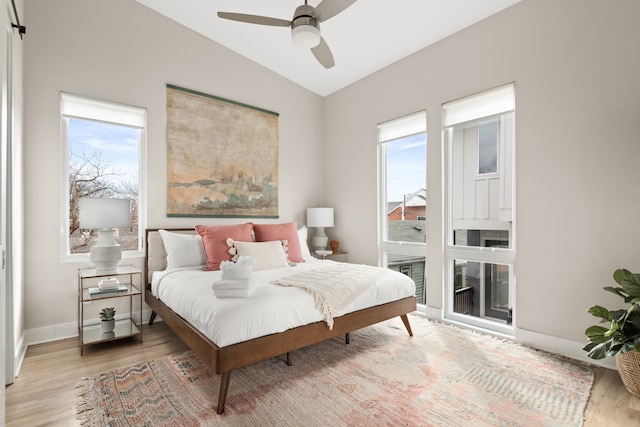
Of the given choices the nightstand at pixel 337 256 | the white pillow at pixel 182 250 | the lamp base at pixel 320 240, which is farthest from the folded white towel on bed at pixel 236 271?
the lamp base at pixel 320 240

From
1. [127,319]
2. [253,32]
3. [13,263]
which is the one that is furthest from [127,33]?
[127,319]

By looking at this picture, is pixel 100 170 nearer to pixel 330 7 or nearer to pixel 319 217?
pixel 319 217

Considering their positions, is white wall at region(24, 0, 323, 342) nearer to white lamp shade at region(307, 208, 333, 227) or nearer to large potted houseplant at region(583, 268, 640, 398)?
white lamp shade at region(307, 208, 333, 227)

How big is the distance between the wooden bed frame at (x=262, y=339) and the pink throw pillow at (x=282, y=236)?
3.89 feet

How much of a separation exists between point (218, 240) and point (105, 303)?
1.35 metres

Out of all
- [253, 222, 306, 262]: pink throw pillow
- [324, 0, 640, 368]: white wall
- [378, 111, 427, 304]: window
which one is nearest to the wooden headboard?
[253, 222, 306, 262]: pink throw pillow

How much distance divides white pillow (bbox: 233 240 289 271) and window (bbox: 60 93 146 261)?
48.4 inches

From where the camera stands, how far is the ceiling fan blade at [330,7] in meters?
2.36

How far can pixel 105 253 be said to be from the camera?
2904mm

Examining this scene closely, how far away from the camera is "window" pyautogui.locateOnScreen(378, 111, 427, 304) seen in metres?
3.92

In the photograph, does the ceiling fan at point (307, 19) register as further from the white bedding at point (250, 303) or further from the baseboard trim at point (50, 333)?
the baseboard trim at point (50, 333)

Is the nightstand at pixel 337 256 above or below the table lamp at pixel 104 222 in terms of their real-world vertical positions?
below

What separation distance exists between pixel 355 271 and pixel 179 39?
10.6ft

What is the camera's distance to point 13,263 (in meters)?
2.37
